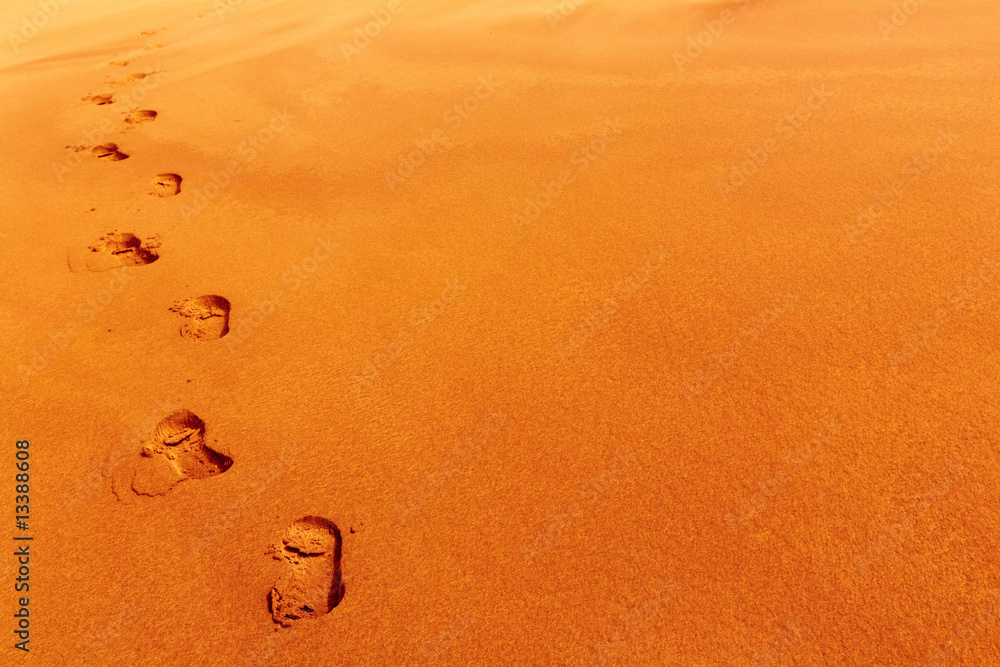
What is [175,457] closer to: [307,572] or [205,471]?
[205,471]

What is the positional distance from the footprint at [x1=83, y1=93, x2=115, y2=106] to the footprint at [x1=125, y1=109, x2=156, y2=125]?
321mm

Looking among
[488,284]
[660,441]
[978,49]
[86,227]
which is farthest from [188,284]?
[978,49]

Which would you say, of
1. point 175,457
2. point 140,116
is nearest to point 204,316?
point 175,457

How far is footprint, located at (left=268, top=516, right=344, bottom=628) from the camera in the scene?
109 centimetres

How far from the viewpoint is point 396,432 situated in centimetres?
138

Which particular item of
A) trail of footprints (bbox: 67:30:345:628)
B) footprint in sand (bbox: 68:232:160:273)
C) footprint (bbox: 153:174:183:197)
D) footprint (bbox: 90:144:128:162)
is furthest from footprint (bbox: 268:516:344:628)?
footprint (bbox: 90:144:128:162)

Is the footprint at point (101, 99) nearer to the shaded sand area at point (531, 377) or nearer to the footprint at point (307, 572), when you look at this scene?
the shaded sand area at point (531, 377)

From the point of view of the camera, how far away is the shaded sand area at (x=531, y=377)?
1062mm

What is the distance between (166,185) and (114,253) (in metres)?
0.52

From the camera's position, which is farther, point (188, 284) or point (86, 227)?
point (86, 227)

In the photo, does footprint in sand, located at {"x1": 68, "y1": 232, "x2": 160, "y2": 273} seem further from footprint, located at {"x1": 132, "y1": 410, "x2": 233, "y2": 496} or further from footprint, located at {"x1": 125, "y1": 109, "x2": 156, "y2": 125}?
footprint, located at {"x1": 125, "y1": 109, "x2": 156, "y2": 125}

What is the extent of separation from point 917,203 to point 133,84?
13.2 feet

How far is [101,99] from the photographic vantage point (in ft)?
11.2

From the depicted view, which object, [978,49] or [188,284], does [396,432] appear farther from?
[978,49]
